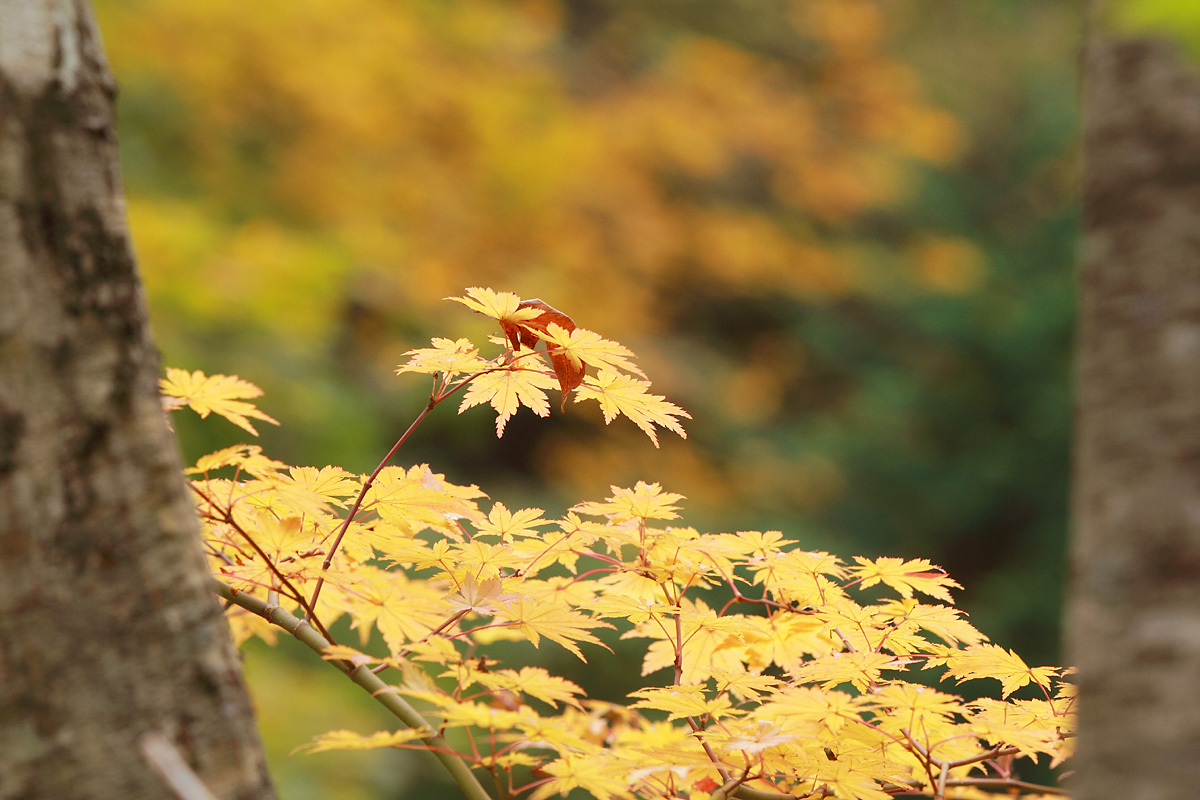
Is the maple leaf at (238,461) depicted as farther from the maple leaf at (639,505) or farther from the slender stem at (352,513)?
the maple leaf at (639,505)

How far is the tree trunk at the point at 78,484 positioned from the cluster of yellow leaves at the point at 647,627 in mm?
206

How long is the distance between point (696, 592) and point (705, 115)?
2705 millimetres

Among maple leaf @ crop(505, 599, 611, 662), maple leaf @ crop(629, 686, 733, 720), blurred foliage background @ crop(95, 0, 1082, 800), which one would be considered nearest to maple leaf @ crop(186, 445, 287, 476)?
maple leaf @ crop(505, 599, 611, 662)

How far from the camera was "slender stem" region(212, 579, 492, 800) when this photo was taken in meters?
0.68

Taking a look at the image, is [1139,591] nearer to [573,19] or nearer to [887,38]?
[573,19]

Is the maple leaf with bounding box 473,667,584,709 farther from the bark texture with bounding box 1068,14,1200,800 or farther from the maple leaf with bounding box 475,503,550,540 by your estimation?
the bark texture with bounding box 1068,14,1200,800

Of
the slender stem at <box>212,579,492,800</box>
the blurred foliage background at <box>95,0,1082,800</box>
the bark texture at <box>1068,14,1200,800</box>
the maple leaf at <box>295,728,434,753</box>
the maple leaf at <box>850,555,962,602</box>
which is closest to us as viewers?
the bark texture at <box>1068,14,1200,800</box>

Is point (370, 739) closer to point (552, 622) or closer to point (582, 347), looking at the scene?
point (552, 622)

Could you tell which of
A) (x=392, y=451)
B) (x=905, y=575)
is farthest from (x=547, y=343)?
(x=905, y=575)

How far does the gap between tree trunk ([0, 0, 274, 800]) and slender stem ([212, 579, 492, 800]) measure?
0.79 feet

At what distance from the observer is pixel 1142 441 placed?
1.04ft

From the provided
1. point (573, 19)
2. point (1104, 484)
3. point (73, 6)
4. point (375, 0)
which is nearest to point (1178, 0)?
point (1104, 484)

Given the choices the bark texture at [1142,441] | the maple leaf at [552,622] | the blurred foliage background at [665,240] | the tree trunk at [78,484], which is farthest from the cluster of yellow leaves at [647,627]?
the blurred foliage background at [665,240]

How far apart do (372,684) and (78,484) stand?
34cm
